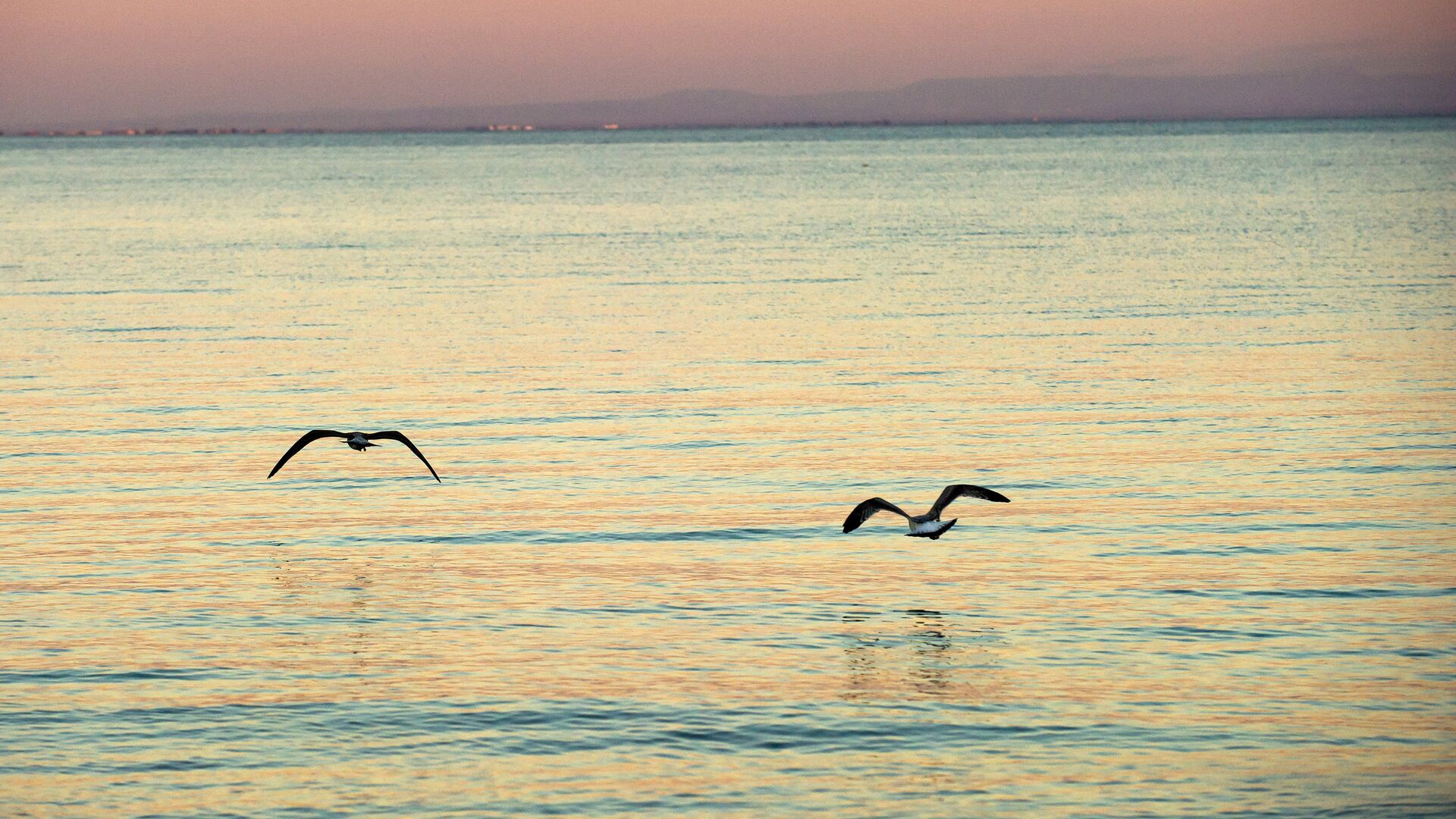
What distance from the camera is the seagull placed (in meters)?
20.0

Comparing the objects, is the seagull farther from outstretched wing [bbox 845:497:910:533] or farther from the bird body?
the bird body

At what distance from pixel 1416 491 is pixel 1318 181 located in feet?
404

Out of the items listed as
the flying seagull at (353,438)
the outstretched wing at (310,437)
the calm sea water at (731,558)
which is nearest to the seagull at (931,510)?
the calm sea water at (731,558)

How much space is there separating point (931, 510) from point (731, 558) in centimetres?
295

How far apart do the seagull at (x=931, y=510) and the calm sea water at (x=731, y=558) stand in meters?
0.73

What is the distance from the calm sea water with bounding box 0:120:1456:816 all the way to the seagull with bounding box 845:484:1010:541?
73 centimetres

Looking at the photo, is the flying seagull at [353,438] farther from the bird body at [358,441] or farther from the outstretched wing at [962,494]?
the outstretched wing at [962,494]

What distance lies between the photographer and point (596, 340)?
4481 cm

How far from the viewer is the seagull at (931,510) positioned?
2003 centimetres

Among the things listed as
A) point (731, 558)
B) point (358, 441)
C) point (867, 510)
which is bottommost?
point (731, 558)

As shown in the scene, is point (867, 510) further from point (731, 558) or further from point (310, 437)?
point (310, 437)

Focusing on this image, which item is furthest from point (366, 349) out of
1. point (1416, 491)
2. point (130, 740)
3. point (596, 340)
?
point (130, 740)

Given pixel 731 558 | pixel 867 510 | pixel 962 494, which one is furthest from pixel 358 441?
pixel 962 494

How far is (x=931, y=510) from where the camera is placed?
21.1m
